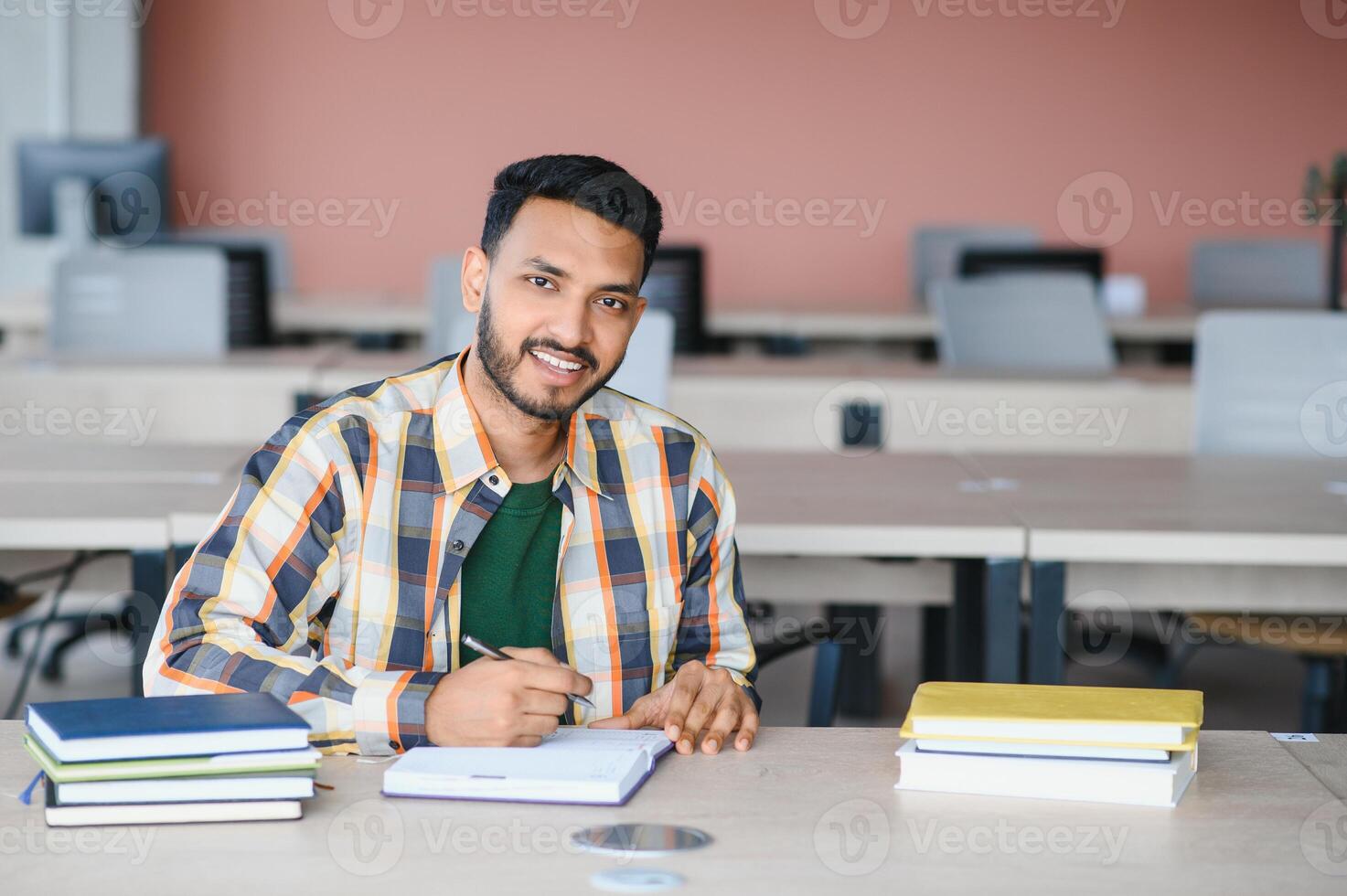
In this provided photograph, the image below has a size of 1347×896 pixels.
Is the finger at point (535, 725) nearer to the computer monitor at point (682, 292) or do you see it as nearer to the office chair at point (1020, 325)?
the office chair at point (1020, 325)

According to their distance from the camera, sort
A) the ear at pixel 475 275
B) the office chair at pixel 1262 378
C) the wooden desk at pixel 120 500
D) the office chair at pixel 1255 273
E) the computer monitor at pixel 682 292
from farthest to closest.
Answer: the office chair at pixel 1255 273
the computer monitor at pixel 682 292
the office chair at pixel 1262 378
the wooden desk at pixel 120 500
the ear at pixel 475 275

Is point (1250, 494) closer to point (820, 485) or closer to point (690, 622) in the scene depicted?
point (820, 485)

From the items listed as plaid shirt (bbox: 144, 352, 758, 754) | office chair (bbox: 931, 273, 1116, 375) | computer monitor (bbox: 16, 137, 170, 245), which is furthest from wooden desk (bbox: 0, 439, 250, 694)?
computer monitor (bbox: 16, 137, 170, 245)

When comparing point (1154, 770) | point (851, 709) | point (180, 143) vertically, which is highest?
point (180, 143)

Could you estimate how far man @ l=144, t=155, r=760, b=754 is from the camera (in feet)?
4.70

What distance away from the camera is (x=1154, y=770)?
1.25 m

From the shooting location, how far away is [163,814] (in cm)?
117

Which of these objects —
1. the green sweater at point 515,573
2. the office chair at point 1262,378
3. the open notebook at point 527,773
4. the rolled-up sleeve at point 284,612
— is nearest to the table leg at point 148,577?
the rolled-up sleeve at point 284,612

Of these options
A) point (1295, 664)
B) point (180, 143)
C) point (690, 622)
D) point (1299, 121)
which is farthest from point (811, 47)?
point (690, 622)

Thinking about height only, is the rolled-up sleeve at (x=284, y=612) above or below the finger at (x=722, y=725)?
above

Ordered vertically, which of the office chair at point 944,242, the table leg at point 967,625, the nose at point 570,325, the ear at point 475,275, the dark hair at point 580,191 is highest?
the office chair at point 944,242

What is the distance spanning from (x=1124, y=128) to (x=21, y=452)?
5.64m

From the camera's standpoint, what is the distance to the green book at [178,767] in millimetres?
1170

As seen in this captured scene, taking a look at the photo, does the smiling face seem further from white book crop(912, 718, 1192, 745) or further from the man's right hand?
white book crop(912, 718, 1192, 745)
